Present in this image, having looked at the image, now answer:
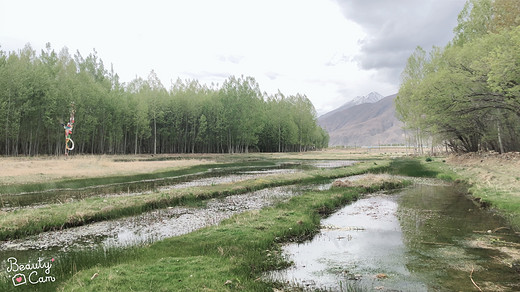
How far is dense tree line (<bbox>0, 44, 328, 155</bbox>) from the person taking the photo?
4931 cm

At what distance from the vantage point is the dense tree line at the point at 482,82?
950 inches

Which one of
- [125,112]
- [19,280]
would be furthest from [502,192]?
[125,112]

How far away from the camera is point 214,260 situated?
8305 millimetres

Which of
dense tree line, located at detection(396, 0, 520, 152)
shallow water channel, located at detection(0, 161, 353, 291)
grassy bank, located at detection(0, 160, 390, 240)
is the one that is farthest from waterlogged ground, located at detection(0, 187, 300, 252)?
dense tree line, located at detection(396, 0, 520, 152)

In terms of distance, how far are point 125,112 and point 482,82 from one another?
222 feet

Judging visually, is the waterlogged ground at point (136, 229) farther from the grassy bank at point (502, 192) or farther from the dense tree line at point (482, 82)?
the dense tree line at point (482, 82)

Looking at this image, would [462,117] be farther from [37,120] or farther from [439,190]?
[37,120]

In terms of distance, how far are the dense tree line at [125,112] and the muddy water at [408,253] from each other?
56.0 meters

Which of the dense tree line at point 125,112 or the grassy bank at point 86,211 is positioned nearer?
the grassy bank at point 86,211

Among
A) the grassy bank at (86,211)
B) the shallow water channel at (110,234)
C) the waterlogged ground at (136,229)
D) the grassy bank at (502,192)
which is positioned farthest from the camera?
the grassy bank at (502,192)

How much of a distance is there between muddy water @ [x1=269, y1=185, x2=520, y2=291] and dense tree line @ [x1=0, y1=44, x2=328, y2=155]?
56.0 metres

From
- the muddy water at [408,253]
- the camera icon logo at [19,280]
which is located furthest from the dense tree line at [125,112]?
the muddy water at [408,253]

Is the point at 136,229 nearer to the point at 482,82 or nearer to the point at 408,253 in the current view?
the point at 408,253

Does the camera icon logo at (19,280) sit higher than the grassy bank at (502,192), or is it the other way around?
the grassy bank at (502,192)
